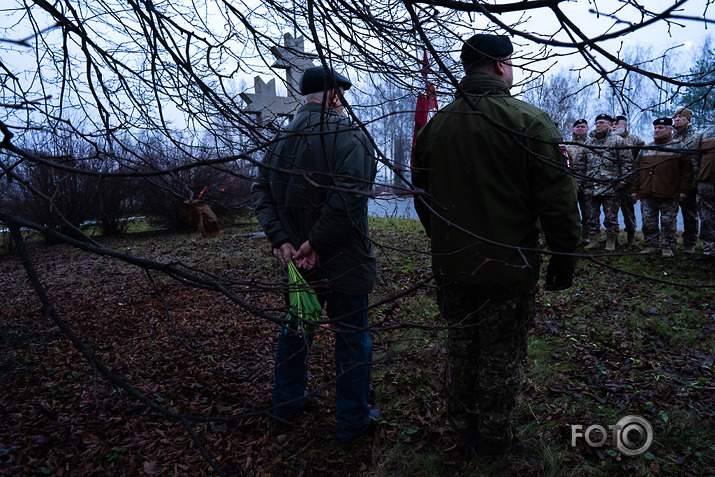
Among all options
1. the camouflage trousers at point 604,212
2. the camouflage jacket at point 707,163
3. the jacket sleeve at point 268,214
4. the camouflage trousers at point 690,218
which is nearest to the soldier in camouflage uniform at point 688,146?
the camouflage trousers at point 690,218

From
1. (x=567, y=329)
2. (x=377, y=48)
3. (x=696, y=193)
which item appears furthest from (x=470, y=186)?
(x=696, y=193)

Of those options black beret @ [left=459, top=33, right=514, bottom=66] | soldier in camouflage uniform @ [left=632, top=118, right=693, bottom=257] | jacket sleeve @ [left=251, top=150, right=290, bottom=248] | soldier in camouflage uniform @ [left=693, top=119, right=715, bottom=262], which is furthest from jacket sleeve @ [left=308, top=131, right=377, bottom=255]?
soldier in camouflage uniform @ [left=693, top=119, right=715, bottom=262]

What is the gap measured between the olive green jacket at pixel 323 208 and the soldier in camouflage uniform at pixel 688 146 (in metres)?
5.66

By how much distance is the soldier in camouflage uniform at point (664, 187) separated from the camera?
612 cm

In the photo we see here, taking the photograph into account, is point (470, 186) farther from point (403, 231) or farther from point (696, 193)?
point (403, 231)

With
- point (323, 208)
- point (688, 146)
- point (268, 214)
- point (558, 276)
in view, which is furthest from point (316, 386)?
point (688, 146)

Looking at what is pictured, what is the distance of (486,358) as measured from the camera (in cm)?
220

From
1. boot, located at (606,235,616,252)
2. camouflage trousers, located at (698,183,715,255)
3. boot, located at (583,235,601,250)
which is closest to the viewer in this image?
camouflage trousers, located at (698,183,715,255)

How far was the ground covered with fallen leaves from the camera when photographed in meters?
2.39

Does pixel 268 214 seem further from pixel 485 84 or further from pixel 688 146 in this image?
pixel 688 146

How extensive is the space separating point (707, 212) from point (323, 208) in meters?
5.86

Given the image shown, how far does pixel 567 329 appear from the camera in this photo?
4.32m

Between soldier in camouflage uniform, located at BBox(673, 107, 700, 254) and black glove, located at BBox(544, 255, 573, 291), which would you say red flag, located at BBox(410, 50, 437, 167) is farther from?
soldier in camouflage uniform, located at BBox(673, 107, 700, 254)

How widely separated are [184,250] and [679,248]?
8.60 metres
